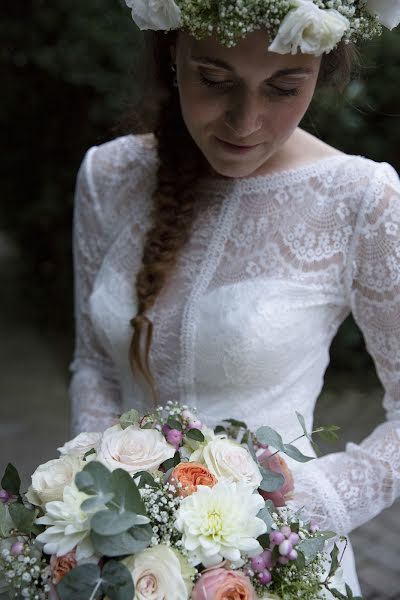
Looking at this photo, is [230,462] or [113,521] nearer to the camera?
[113,521]

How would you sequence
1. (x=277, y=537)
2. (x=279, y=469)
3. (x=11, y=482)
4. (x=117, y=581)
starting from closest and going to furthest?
(x=117, y=581)
(x=277, y=537)
(x=11, y=482)
(x=279, y=469)

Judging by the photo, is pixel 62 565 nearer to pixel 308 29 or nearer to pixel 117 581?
pixel 117 581

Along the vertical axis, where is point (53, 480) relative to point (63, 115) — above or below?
above

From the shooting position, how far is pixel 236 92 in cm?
162

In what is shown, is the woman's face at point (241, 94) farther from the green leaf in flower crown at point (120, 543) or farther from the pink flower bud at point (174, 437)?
the green leaf in flower crown at point (120, 543)

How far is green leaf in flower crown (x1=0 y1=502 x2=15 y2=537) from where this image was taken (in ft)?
3.93

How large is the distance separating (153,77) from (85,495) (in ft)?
3.94

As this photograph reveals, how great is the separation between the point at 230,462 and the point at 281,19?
0.82m

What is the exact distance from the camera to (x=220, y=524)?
1109 millimetres

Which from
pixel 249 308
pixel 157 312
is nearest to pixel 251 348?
pixel 249 308

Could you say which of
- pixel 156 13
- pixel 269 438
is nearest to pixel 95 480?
pixel 269 438

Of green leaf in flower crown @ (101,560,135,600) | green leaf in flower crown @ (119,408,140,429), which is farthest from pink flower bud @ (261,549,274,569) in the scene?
green leaf in flower crown @ (119,408,140,429)

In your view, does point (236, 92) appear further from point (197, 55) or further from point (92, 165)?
point (92, 165)

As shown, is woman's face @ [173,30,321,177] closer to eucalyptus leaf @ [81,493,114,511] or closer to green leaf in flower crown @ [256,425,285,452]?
green leaf in flower crown @ [256,425,285,452]
